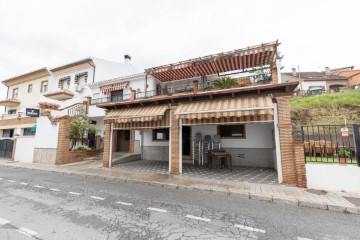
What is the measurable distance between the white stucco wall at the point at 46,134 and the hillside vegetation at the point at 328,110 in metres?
20.8

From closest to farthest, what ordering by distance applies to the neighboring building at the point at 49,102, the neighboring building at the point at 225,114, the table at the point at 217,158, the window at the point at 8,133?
the neighboring building at the point at 225,114 → the table at the point at 217,158 → the neighboring building at the point at 49,102 → the window at the point at 8,133

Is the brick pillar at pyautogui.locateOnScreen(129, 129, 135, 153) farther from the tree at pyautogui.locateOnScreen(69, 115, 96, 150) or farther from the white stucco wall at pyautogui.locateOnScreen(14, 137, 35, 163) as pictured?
the white stucco wall at pyautogui.locateOnScreen(14, 137, 35, 163)

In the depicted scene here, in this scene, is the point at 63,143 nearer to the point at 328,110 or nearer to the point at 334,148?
the point at 334,148

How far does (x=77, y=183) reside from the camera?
8562 mm

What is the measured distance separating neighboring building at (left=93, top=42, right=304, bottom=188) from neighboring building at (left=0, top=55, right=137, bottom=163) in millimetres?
5938

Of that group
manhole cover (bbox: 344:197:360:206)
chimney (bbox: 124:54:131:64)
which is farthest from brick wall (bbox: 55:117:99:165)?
manhole cover (bbox: 344:197:360:206)

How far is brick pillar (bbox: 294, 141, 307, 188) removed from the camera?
710cm

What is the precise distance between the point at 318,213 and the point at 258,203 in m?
1.63

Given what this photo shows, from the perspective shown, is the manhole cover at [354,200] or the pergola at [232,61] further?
the pergola at [232,61]

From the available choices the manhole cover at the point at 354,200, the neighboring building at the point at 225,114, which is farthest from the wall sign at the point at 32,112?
the manhole cover at the point at 354,200

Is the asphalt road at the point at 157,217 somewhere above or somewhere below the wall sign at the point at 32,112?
below

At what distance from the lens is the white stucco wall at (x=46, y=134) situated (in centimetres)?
1424

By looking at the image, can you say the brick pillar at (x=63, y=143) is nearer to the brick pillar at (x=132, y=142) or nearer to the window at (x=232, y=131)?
the brick pillar at (x=132, y=142)

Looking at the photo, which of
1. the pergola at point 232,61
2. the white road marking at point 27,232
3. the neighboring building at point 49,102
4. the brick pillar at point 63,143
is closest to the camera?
the white road marking at point 27,232
